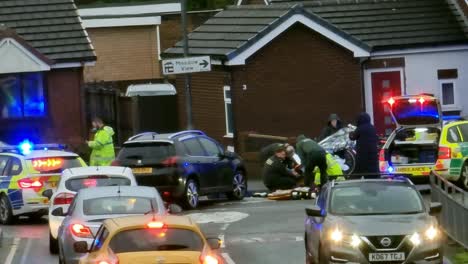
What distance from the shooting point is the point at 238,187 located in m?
29.0

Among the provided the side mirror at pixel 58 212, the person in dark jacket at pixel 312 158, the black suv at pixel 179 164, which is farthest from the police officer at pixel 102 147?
the side mirror at pixel 58 212

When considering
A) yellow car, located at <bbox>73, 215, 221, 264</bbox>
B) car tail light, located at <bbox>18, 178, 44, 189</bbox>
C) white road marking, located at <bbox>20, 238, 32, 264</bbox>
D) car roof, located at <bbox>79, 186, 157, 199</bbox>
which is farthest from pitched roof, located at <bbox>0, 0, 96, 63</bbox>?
yellow car, located at <bbox>73, 215, 221, 264</bbox>

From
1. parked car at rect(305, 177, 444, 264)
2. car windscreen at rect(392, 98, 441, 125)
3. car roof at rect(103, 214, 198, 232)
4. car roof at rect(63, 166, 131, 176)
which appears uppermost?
car windscreen at rect(392, 98, 441, 125)

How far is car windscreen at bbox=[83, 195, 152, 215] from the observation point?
17312 millimetres

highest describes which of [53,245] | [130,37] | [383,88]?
[130,37]

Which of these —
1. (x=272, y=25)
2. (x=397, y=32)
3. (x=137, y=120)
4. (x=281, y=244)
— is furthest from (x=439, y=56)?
(x=281, y=244)

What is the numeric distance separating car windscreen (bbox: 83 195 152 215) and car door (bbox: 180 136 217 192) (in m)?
9.12

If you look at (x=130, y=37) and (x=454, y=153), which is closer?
(x=454, y=153)

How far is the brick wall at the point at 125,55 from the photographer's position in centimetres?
5128

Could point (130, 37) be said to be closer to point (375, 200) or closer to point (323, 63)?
point (323, 63)

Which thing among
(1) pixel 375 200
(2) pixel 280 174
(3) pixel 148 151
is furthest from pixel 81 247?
(2) pixel 280 174

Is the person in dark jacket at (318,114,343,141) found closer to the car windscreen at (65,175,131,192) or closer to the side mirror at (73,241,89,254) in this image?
the car windscreen at (65,175,131,192)

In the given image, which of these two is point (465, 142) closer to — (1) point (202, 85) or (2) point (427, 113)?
(2) point (427, 113)

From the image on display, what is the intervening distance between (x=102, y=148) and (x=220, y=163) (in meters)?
2.81
